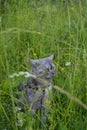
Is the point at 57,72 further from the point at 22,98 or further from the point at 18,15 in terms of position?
the point at 18,15

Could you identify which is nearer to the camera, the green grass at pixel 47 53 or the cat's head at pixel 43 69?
the green grass at pixel 47 53

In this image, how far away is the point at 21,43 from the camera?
291cm

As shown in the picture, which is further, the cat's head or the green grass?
the cat's head

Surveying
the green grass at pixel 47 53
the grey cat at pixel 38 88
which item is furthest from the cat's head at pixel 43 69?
the green grass at pixel 47 53

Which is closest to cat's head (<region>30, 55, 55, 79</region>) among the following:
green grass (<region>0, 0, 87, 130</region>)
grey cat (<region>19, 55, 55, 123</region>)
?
grey cat (<region>19, 55, 55, 123</region>)

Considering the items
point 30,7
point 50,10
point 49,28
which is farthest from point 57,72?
point 30,7

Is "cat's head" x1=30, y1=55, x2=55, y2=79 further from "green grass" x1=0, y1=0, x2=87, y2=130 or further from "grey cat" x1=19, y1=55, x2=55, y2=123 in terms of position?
"green grass" x1=0, y1=0, x2=87, y2=130

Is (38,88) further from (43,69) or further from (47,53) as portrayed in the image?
(47,53)

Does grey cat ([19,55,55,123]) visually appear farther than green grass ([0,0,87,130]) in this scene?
Yes

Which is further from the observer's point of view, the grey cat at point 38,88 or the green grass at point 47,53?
the grey cat at point 38,88

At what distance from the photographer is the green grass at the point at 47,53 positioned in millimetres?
1710

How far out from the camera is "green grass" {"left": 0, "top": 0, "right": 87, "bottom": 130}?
67.3 inches

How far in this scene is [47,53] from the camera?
2.56 m

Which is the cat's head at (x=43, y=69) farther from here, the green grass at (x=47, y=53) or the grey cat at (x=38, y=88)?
the green grass at (x=47, y=53)
